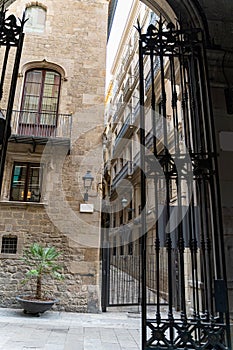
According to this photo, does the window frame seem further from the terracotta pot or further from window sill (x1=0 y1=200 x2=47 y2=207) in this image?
the terracotta pot

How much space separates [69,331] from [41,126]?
5.05m

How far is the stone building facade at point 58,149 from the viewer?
7.00m

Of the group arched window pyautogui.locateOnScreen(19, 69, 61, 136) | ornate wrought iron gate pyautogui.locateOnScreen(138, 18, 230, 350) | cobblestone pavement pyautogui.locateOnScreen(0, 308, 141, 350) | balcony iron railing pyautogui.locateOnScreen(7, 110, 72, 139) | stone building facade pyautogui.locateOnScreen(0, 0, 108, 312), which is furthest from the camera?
arched window pyautogui.locateOnScreen(19, 69, 61, 136)

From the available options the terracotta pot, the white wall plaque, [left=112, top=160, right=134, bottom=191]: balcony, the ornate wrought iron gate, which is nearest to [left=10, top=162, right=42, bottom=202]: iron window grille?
the white wall plaque

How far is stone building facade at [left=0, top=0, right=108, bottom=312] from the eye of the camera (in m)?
7.00

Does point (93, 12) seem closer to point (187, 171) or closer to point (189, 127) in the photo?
point (189, 127)

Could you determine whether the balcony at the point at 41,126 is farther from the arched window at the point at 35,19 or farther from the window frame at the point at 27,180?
the arched window at the point at 35,19

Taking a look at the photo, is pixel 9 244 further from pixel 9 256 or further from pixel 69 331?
pixel 69 331

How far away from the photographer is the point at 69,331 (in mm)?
4594

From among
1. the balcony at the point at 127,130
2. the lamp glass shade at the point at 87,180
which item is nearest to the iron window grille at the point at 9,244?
the lamp glass shade at the point at 87,180

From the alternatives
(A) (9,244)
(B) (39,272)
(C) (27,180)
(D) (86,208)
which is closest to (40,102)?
(C) (27,180)

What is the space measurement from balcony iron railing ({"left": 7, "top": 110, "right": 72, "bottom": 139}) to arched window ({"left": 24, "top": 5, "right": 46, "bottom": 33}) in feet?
8.84

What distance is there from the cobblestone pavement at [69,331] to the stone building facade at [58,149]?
2.82 ft

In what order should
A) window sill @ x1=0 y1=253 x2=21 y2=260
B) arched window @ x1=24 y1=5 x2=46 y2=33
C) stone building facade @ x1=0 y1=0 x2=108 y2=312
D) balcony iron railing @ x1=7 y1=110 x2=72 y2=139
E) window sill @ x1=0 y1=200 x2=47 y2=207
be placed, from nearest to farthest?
window sill @ x1=0 y1=253 x2=21 y2=260
stone building facade @ x1=0 y1=0 x2=108 y2=312
window sill @ x1=0 y1=200 x2=47 y2=207
balcony iron railing @ x1=7 y1=110 x2=72 y2=139
arched window @ x1=24 y1=5 x2=46 y2=33
